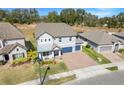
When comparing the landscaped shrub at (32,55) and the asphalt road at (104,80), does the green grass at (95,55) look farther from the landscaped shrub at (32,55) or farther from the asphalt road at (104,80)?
the landscaped shrub at (32,55)

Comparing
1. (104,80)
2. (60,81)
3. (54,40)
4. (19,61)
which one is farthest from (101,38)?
(19,61)

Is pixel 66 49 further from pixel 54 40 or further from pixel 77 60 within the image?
pixel 77 60

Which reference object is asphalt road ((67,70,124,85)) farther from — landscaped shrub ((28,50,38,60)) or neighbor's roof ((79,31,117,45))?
neighbor's roof ((79,31,117,45))

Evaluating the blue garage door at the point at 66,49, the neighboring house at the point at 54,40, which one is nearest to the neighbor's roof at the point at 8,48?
the neighboring house at the point at 54,40

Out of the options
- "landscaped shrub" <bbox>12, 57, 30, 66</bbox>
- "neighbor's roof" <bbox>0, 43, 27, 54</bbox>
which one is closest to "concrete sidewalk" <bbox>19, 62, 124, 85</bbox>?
"landscaped shrub" <bbox>12, 57, 30, 66</bbox>
